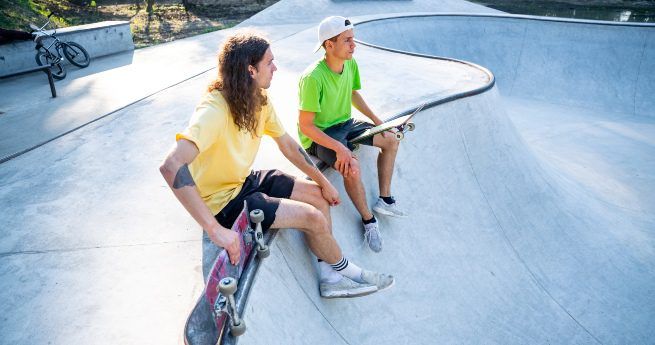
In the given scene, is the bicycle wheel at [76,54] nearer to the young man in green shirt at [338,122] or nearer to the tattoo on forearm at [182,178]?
the young man in green shirt at [338,122]

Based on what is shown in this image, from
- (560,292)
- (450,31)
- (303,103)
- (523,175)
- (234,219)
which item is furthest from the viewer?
(450,31)

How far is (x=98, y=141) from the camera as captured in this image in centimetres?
518

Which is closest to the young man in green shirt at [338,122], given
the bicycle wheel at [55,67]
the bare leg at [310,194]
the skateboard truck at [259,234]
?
the bare leg at [310,194]

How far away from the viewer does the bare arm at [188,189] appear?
231cm

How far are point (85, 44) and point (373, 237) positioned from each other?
30.9ft

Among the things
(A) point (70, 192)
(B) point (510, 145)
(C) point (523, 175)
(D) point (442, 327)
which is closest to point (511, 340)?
(D) point (442, 327)

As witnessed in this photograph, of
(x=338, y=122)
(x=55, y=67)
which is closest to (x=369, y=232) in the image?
(x=338, y=122)

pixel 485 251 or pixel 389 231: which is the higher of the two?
pixel 389 231

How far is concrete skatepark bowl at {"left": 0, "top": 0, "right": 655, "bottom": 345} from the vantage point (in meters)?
2.80

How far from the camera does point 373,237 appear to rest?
3947 millimetres

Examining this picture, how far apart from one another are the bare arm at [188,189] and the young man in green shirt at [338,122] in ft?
4.94

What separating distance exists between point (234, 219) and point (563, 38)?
13048 mm

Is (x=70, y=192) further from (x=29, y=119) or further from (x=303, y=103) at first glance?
(x=29, y=119)

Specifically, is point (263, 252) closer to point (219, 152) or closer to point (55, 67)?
point (219, 152)
